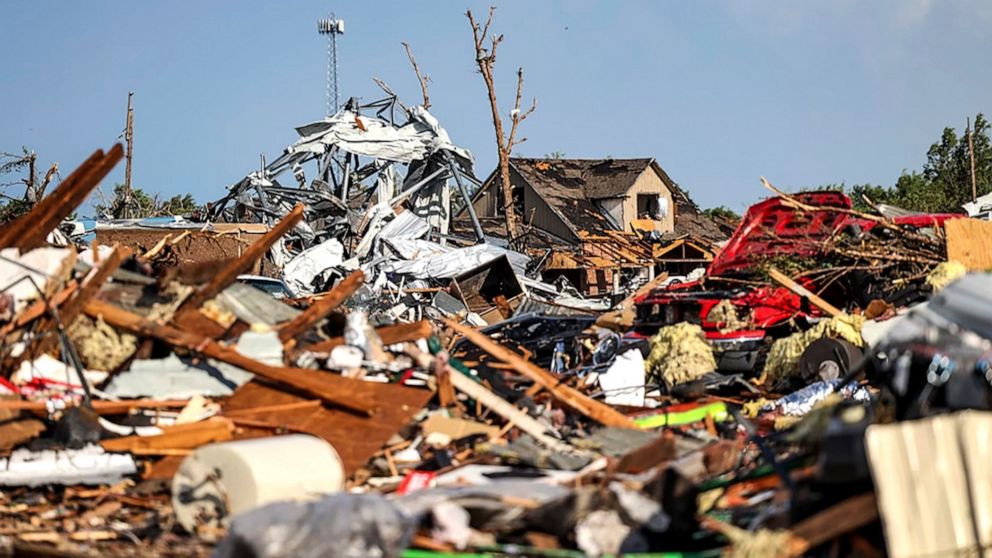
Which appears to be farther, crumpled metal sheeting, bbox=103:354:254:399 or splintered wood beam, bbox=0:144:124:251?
splintered wood beam, bbox=0:144:124:251

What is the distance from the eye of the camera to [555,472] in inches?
270

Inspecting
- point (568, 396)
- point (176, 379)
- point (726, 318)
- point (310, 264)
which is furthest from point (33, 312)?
point (310, 264)

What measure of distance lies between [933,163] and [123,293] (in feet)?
174

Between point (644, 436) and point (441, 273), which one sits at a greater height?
point (441, 273)

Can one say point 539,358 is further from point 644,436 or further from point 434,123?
point 434,123

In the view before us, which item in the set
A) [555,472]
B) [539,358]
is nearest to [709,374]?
[539,358]

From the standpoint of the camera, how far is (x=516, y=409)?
823 cm

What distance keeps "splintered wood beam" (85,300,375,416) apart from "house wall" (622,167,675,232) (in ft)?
118

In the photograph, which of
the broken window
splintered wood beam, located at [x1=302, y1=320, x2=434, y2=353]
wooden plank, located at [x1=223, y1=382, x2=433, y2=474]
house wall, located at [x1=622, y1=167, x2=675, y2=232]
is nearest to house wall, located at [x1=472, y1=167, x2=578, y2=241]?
house wall, located at [x1=622, y1=167, x2=675, y2=232]

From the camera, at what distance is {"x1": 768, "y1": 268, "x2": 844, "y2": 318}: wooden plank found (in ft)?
37.4

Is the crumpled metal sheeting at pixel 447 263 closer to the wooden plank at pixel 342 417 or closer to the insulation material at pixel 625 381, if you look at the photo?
the insulation material at pixel 625 381

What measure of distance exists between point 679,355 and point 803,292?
1657 mm

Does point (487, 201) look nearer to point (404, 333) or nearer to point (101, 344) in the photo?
point (404, 333)

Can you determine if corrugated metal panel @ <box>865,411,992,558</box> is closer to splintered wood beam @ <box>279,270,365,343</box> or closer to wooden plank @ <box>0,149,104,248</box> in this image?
splintered wood beam @ <box>279,270,365,343</box>
